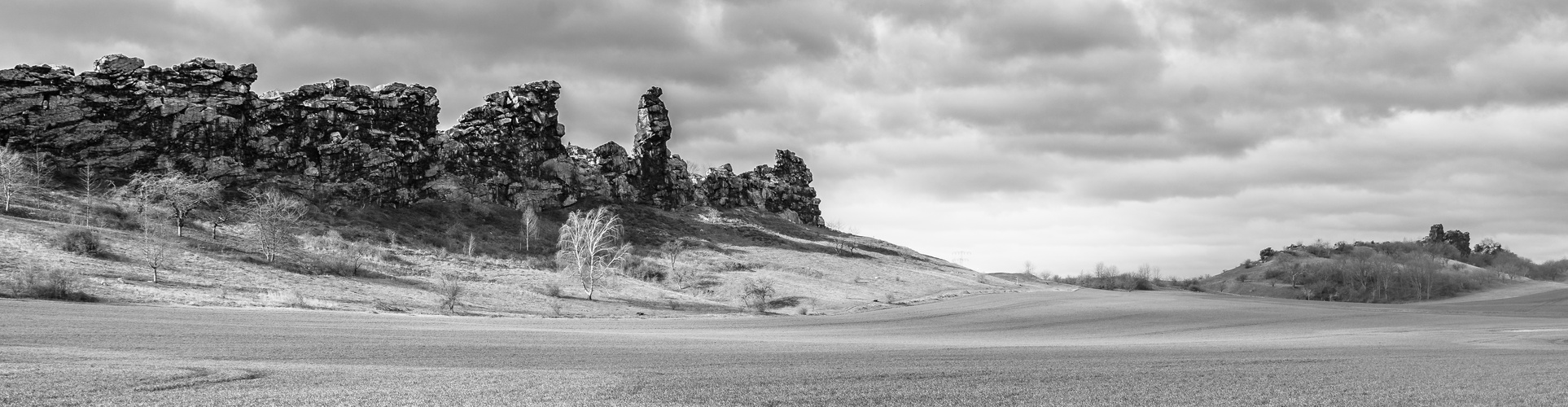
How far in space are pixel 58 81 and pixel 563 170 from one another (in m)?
68.0

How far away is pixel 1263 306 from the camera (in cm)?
7462

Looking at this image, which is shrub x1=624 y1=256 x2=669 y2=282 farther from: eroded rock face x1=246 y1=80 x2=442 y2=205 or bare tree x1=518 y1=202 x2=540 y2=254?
eroded rock face x1=246 y1=80 x2=442 y2=205

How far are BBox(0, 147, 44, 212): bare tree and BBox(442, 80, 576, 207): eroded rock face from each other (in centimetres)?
5049

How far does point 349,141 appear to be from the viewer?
404 ft

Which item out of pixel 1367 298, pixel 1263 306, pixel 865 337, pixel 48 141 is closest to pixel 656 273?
pixel 865 337

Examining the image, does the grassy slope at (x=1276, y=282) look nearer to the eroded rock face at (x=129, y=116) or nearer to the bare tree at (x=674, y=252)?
the bare tree at (x=674, y=252)

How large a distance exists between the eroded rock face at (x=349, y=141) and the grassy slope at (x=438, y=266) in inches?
253

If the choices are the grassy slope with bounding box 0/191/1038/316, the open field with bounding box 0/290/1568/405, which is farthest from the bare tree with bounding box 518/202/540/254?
the open field with bounding box 0/290/1568/405

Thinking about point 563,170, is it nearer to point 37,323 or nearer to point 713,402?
point 37,323

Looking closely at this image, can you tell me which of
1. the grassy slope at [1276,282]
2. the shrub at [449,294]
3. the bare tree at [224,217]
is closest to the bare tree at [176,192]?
the bare tree at [224,217]

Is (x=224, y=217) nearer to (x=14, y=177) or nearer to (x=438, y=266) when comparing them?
(x=14, y=177)

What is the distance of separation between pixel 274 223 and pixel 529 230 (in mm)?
40791

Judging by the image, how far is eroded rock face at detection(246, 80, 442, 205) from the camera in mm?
118750

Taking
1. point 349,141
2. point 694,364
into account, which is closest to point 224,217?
point 349,141
